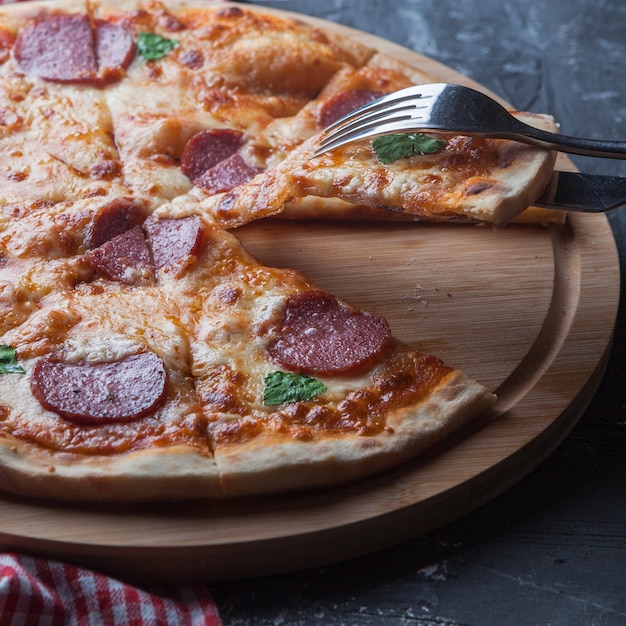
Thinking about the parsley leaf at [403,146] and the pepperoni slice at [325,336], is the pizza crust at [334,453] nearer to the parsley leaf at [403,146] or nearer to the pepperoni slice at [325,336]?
the pepperoni slice at [325,336]

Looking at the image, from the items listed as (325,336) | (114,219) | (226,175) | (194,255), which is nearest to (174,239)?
(194,255)

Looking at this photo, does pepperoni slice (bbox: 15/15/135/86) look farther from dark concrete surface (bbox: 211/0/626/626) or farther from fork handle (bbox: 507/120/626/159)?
dark concrete surface (bbox: 211/0/626/626)

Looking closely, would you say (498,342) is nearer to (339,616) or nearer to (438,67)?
(339,616)

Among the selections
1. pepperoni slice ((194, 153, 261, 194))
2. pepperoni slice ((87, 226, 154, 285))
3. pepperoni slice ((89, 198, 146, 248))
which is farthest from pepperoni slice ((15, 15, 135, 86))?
pepperoni slice ((87, 226, 154, 285))

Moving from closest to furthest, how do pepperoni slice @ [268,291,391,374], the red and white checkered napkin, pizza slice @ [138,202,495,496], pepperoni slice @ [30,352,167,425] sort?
the red and white checkered napkin
pizza slice @ [138,202,495,496]
pepperoni slice @ [30,352,167,425]
pepperoni slice @ [268,291,391,374]

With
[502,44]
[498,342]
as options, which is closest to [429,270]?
[498,342]

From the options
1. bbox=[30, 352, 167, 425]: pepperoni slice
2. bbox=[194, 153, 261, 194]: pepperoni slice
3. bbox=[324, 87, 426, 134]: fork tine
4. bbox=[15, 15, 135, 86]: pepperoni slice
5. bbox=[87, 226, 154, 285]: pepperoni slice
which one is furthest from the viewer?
bbox=[15, 15, 135, 86]: pepperoni slice

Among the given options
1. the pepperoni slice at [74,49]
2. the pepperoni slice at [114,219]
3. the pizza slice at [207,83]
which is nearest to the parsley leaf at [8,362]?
the pepperoni slice at [114,219]
